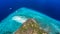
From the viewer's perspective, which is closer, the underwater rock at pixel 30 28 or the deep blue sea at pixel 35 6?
the underwater rock at pixel 30 28

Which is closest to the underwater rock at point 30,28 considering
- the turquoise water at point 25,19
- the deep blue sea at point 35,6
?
the turquoise water at point 25,19

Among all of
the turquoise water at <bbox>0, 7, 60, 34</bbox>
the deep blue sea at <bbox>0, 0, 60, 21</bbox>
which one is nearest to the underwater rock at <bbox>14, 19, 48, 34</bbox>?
the turquoise water at <bbox>0, 7, 60, 34</bbox>

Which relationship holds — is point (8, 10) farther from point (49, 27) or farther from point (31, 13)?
point (49, 27)

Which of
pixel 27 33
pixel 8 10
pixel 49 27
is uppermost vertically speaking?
pixel 8 10

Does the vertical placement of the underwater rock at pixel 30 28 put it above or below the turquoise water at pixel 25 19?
below

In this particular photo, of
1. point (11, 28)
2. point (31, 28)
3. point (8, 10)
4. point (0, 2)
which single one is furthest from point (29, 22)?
point (0, 2)

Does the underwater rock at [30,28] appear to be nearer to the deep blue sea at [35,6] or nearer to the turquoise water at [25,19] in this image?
the turquoise water at [25,19]
